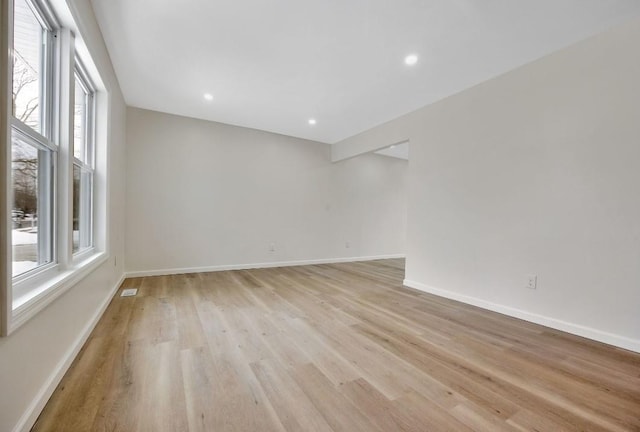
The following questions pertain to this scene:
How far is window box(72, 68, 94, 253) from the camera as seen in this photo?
87.4 inches

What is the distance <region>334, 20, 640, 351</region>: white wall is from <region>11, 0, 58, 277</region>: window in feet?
12.0

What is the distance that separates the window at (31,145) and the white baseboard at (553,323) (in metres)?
3.68

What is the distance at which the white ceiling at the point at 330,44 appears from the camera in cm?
200

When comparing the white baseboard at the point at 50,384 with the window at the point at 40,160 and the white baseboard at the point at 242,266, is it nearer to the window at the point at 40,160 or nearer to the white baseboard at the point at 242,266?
the window at the point at 40,160

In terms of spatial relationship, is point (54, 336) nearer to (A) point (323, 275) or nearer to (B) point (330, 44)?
(B) point (330, 44)

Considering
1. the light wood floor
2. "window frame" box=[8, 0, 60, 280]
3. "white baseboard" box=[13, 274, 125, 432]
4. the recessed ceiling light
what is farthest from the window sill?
the recessed ceiling light

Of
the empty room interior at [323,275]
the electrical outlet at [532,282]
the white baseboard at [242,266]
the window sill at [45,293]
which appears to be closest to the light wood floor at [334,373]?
the empty room interior at [323,275]

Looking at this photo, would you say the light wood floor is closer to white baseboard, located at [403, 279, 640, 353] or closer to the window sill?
white baseboard, located at [403, 279, 640, 353]

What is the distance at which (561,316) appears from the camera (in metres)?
2.40

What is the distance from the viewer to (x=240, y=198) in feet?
15.6

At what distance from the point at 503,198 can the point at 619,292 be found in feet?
3.75

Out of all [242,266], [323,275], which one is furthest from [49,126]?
[323,275]

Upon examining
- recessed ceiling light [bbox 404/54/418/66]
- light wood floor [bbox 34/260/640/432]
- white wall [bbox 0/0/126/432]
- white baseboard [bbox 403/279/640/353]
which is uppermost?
recessed ceiling light [bbox 404/54/418/66]

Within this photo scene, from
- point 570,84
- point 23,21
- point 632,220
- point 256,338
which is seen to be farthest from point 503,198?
point 23,21
